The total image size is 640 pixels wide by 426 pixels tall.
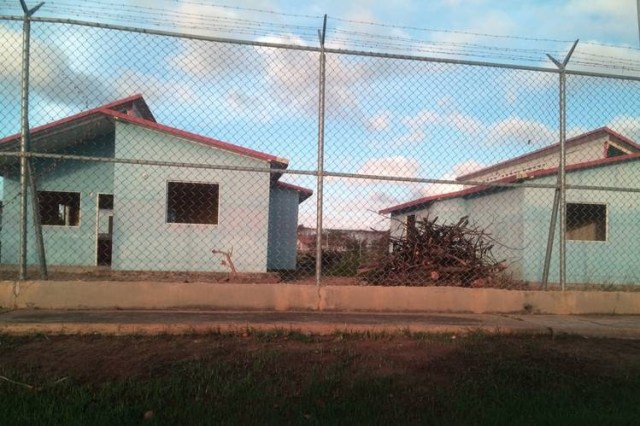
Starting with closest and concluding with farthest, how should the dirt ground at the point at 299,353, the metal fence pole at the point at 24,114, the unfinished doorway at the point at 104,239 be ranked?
the dirt ground at the point at 299,353 < the metal fence pole at the point at 24,114 < the unfinished doorway at the point at 104,239

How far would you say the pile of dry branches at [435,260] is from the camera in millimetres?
8055

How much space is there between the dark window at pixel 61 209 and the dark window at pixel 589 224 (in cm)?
1411

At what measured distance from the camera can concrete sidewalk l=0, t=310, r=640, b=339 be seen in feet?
15.4

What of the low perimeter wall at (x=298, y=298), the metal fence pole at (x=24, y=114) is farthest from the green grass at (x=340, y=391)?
the metal fence pole at (x=24, y=114)

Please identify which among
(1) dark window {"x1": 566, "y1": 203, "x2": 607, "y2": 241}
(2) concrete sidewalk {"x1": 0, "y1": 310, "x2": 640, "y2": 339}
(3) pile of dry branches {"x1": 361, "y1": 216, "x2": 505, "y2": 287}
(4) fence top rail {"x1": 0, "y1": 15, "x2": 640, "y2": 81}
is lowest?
(2) concrete sidewalk {"x1": 0, "y1": 310, "x2": 640, "y2": 339}

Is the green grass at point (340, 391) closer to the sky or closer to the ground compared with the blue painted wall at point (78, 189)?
closer to the ground

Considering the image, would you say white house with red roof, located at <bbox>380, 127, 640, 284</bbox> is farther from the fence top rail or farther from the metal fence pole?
the metal fence pole

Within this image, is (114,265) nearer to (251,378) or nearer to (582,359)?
(251,378)

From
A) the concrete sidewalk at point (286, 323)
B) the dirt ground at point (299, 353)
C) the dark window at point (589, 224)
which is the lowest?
the dirt ground at point (299, 353)

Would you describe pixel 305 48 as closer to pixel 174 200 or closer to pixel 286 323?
pixel 286 323

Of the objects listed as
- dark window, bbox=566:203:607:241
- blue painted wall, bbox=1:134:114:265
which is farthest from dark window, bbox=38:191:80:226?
dark window, bbox=566:203:607:241

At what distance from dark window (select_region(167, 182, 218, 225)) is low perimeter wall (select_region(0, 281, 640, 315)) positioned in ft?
24.8

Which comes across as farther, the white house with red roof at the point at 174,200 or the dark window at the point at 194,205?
the dark window at the point at 194,205

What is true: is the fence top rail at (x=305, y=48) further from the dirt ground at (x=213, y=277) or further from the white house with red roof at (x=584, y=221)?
the white house with red roof at (x=584, y=221)
